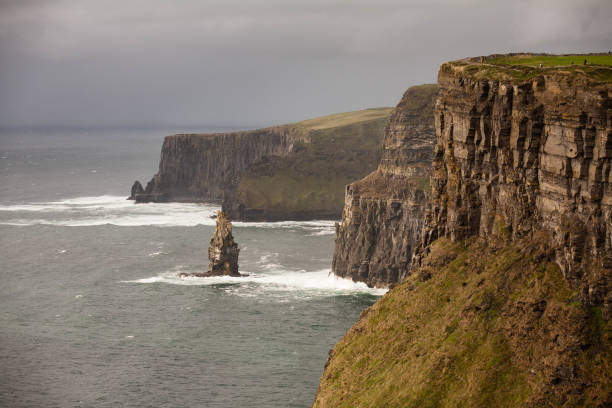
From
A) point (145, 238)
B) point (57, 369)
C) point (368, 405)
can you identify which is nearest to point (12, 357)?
point (57, 369)

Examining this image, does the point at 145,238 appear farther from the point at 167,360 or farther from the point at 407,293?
the point at 407,293

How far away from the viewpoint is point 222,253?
15462 centimetres

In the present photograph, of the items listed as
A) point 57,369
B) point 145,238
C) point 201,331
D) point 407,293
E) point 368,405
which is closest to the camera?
point 368,405

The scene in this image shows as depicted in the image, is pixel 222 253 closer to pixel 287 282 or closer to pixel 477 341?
pixel 287 282

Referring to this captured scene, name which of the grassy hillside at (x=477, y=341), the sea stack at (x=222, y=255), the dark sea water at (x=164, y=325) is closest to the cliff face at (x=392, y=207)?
the dark sea water at (x=164, y=325)

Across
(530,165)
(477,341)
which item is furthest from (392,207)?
A: (477,341)

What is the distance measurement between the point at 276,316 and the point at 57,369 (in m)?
32.9

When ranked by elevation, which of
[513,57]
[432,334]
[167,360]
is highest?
[513,57]

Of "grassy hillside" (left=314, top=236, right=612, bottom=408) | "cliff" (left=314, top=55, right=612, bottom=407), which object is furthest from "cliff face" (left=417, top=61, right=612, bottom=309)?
"grassy hillside" (left=314, top=236, right=612, bottom=408)

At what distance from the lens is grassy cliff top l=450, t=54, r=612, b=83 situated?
64.1m

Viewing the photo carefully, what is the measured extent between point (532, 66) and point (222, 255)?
3484 inches

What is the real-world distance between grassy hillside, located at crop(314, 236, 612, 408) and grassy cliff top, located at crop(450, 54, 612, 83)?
11.9 meters

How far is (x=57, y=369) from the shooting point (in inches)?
4190

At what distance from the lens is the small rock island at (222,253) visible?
15350 centimetres
